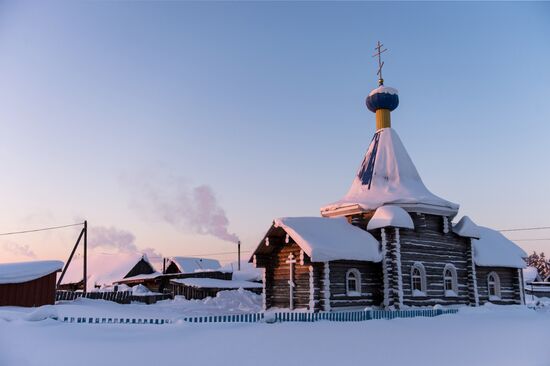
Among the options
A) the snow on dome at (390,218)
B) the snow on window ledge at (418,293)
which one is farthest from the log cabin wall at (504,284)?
the snow on dome at (390,218)

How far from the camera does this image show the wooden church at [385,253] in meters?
20.6

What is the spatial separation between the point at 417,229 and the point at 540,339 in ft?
31.0

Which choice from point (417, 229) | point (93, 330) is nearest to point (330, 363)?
point (93, 330)

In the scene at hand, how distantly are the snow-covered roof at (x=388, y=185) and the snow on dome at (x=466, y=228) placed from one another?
2.73 feet

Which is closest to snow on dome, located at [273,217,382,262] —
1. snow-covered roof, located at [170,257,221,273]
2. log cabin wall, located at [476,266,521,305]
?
log cabin wall, located at [476,266,521,305]

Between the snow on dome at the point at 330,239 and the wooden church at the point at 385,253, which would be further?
the wooden church at the point at 385,253

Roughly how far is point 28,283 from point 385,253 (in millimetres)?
16745

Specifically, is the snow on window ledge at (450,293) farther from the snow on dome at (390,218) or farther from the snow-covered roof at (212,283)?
the snow-covered roof at (212,283)

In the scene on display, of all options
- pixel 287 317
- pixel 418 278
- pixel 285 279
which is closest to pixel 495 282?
pixel 418 278

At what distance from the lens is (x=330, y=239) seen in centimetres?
2062

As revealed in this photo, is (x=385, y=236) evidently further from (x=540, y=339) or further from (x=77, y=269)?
(x=77, y=269)

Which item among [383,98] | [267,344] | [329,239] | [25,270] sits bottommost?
[267,344]

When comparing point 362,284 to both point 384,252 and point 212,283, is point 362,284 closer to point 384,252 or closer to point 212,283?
point 384,252

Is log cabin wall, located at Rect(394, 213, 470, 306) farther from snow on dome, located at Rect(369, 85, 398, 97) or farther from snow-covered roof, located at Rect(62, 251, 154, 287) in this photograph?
snow-covered roof, located at Rect(62, 251, 154, 287)
